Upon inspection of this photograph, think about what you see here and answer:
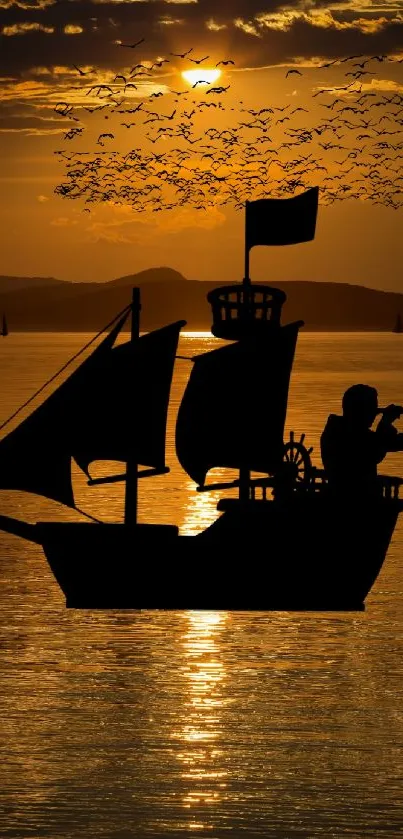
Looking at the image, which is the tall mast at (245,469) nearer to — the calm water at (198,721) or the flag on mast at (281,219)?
the flag on mast at (281,219)

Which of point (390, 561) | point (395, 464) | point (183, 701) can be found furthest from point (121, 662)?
point (395, 464)

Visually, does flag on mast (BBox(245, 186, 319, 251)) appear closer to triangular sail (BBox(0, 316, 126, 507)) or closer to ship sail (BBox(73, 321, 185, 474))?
ship sail (BBox(73, 321, 185, 474))

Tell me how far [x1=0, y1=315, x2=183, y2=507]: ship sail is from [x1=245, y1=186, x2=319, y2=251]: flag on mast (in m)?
1.88

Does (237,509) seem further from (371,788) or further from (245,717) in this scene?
(371,788)

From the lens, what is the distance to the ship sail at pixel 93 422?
25.0 m

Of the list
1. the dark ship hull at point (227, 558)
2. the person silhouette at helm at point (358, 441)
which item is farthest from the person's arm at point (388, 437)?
the dark ship hull at point (227, 558)

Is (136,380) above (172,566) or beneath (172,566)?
above

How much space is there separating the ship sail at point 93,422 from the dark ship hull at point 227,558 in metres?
0.92

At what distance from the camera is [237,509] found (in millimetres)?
24422

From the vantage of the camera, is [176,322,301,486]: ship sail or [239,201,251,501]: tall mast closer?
[239,201,251,501]: tall mast

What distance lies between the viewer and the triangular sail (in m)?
25.0

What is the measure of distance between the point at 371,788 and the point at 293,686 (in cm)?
390

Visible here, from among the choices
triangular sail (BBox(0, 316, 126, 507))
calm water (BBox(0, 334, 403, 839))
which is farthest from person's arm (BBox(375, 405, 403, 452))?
triangular sail (BBox(0, 316, 126, 507))

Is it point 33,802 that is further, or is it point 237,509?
point 237,509
